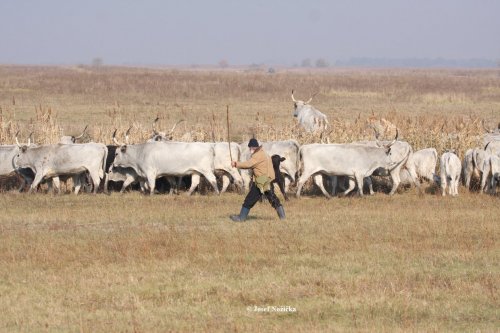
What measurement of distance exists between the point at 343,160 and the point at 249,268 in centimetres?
911

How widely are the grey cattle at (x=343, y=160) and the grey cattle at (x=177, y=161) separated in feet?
8.03

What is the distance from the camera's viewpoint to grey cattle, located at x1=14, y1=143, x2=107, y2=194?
23237 millimetres

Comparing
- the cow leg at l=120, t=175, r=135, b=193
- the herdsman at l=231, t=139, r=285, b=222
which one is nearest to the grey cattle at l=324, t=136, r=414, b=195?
the cow leg at l=120, t=175, r=135, b=193

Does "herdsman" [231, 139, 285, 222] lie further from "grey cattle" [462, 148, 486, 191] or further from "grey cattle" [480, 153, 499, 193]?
"grey cattle" [462, 148, 486, 191]

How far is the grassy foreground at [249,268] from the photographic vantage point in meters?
11.5

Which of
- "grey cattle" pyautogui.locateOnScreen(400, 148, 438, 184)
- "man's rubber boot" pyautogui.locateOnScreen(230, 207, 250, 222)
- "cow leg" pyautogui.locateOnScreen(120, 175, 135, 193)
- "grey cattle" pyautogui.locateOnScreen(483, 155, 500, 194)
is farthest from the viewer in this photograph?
"grey cattle" pyautogui.locateOnScreen(400, 148, 438, 184)

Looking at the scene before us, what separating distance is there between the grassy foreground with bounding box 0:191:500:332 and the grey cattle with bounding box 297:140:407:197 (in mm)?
1882

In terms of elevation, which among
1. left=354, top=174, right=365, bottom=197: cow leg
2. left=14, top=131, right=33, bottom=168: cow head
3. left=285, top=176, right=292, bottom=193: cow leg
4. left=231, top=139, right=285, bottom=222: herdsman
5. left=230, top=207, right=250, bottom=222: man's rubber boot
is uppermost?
left=231, top=139, right=285, bottom=222: herdsman

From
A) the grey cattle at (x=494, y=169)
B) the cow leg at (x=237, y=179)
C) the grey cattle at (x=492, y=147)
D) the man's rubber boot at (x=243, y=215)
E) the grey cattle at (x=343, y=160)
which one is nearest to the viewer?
the man's rubber boot at (x=243, y=215)

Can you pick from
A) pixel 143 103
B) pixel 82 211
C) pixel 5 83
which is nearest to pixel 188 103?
pixel 143 103

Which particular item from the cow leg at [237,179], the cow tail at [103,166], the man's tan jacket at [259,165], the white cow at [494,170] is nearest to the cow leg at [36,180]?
the cow tail at [103,166]

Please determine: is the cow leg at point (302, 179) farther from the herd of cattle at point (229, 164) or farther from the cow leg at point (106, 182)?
the cow leg at point (106, 182)

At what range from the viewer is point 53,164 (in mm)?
23250

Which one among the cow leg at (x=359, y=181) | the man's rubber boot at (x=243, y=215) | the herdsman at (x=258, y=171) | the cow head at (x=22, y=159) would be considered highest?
the herdsman at (x=258, y=171)
